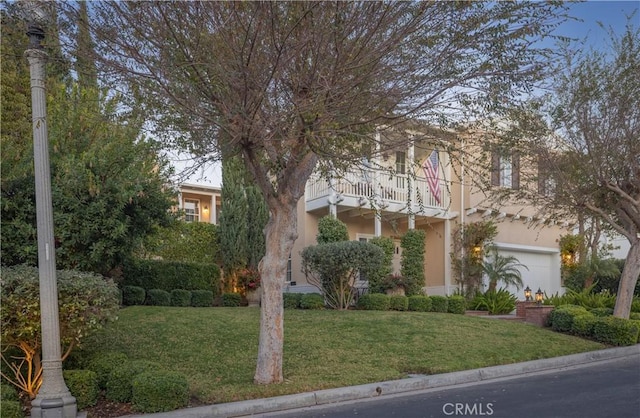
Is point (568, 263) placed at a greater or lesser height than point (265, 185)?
lesser

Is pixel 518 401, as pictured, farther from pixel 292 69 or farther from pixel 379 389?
pixel 292 69

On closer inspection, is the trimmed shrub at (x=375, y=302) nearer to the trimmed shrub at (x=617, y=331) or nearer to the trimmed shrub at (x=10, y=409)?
the trimmed shrub at (x=617, y=331)

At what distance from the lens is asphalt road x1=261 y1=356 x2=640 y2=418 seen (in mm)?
7969

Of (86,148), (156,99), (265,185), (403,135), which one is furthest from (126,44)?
(86,148)

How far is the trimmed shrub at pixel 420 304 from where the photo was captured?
56.5 ft

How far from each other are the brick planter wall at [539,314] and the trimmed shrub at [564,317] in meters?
0.26

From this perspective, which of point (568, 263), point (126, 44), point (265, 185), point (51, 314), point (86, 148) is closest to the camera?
point (51, 314)

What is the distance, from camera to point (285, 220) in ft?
32.5

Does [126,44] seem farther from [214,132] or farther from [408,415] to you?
[408,415]

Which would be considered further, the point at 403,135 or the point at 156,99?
the point at 403,135

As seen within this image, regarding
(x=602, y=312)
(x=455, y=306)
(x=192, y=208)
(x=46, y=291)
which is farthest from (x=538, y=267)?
(x=46, y=291)

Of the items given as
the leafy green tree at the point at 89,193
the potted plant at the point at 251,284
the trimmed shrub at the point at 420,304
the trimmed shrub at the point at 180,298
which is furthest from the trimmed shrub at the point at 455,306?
the leafy green tree at the point at 89,193

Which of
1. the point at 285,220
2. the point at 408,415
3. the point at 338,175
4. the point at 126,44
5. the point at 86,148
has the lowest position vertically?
the point at 408,415

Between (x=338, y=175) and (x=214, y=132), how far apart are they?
7.45ft
